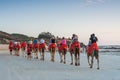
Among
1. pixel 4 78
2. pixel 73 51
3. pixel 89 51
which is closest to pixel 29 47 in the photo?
pixel 73 51

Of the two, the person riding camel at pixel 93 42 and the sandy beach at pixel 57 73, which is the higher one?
the person riding camel at pixel 93 42

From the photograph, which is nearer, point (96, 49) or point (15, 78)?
point (15, 78)

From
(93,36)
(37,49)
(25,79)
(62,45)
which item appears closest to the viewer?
(25,79)

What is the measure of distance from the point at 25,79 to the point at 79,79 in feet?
7.93

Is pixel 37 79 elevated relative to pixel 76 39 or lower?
lower

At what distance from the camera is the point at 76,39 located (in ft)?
88.0

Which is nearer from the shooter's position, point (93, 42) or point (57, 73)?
point (57, 73)

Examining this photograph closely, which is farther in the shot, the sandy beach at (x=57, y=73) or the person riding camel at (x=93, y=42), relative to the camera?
the person riding camel at (x=93, y=42)

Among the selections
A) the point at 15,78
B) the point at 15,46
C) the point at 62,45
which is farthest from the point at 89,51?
the point at 15,46

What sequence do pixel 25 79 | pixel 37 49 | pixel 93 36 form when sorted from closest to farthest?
pixel 25 79
pixel 93 36
pixel 37 49

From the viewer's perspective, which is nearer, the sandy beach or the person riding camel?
the sandy beach

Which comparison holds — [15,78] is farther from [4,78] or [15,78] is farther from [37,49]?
[37,49]

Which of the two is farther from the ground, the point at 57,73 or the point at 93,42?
the point at 93,42

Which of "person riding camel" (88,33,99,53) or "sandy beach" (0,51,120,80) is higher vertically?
"person riding camel" (88,33,99,53)
